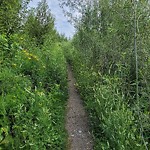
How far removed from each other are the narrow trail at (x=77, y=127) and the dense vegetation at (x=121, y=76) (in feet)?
1.00

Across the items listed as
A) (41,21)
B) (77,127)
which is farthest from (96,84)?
(41,21)

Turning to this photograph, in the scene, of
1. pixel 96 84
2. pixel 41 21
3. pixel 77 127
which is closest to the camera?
pixel 77 127

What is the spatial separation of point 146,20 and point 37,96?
4481mm

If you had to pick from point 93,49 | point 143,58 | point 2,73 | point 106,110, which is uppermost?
point 93,49

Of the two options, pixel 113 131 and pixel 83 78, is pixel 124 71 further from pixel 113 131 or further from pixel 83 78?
pixel 83 78

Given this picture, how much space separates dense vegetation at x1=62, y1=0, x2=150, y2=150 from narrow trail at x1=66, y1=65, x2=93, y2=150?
30 cm

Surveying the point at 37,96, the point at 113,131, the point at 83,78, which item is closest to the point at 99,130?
the point at 113,131

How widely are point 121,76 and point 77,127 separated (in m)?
2.29

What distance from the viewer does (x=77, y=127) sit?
931 cm

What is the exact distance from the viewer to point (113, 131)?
22.0 feet

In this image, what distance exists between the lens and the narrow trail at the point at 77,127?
26.1 ft

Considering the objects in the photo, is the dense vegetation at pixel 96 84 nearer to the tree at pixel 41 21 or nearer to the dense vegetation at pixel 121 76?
the dense vegetation at pixel 121 76

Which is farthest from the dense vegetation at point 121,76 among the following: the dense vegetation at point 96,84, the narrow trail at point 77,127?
the narrow trail at point 77,127

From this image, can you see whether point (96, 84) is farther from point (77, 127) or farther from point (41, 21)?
point (41, 21)
